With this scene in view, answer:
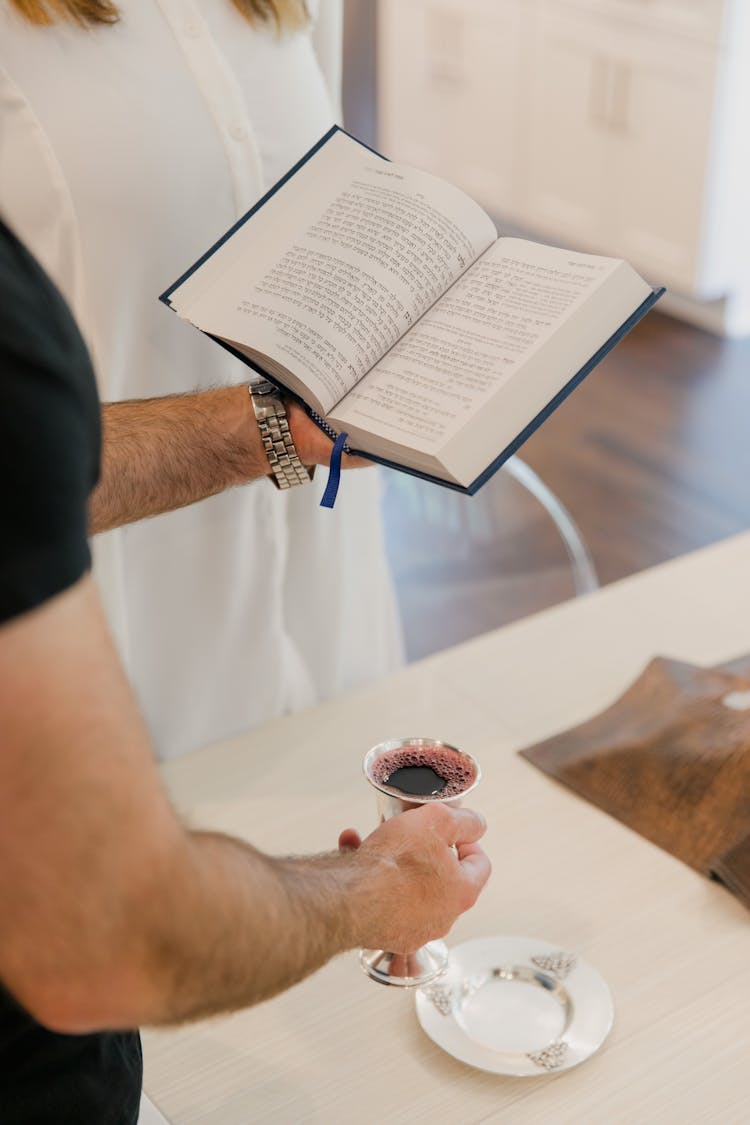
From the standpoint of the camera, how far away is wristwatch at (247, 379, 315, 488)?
4.00 ft

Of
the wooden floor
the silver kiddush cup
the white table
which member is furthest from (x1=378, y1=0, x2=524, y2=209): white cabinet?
the silver kiddush cup

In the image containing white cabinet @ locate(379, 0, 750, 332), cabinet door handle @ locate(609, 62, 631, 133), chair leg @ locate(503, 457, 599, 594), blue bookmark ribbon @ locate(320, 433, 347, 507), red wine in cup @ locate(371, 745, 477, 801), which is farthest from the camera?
cabinet door handle @ locate(609, 62, 631, 133)

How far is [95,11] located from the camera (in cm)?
130

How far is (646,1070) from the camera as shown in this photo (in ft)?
3.22

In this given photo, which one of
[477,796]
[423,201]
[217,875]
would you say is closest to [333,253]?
[423,201]

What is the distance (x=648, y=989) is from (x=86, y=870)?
2.00 ft

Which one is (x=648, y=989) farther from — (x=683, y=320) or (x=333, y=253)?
(x=683, y=320)

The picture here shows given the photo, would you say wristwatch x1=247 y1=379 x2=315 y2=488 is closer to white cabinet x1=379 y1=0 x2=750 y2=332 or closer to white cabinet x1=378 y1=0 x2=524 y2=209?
white cabinet x1=379 y1=0 x2=750 y2=332

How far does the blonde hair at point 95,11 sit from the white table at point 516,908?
689 millimetres

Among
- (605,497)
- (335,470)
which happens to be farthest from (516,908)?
(605,497)

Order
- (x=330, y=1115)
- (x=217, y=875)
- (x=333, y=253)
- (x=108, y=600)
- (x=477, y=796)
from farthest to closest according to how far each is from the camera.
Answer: (x=108, y=600) → (x=477, y=796) → (x=333, y=253) → (x=330, y=1115) → (x=217, y=875)

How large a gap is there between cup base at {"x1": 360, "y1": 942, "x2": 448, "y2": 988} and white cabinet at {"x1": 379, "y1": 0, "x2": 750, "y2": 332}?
131 inches

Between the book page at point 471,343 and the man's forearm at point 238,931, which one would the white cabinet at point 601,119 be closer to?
the book page at point 471,343

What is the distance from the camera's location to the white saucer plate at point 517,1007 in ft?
3.24
